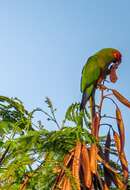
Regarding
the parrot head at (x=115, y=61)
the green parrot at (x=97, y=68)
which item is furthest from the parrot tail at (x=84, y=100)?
the parrot head at (x=115, y=61)

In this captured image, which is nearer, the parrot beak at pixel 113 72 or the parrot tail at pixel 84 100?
the parrot tail at pixel 84 100

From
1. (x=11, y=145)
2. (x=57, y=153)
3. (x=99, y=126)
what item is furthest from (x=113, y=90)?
(x=11, y=145)

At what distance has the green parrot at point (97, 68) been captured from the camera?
187 inches

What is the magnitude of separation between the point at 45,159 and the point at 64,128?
1.02 feet

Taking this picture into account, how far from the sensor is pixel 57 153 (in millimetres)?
3975

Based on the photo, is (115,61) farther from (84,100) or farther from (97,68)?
(84,100)

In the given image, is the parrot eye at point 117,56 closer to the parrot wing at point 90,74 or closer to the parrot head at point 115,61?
the parrot head at point 115,61

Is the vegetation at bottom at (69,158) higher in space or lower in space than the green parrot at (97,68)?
lower

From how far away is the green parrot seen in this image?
15.6ft

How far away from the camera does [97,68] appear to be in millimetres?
4953

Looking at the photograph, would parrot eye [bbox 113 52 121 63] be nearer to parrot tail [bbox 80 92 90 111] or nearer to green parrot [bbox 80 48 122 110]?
green parrot [bbox 80 48 122 110]

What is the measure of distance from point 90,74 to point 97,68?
0.12 meters

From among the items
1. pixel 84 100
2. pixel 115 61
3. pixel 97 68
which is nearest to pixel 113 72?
pixel 97 68

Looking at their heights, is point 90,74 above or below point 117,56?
below
